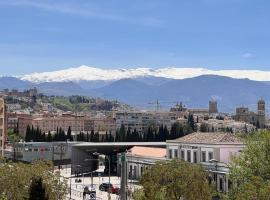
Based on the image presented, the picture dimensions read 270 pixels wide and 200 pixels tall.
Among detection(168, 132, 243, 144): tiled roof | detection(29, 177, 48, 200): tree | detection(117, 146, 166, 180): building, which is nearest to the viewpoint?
detection(29, 177, 48, 200): tree

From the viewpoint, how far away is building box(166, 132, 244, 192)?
81562 mm

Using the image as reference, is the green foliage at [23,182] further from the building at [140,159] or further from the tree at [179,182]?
the building at [140,159]

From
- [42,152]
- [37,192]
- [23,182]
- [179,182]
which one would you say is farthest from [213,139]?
[42,152]

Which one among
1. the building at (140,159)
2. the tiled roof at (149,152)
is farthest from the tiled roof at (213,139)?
the tiled roof at (149,152)

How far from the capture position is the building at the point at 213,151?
81.6m

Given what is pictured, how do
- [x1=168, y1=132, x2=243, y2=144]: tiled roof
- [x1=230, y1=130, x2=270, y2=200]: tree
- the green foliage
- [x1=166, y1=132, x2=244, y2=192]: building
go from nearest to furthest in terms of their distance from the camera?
[x1=230, y1=130, x2=270, y2=200]: tree < the green foliage < [x1=166, y1=132, x2=244, y2=192]: building < [x1=168, y1=132, x2=243, y2=144]: tiled roof

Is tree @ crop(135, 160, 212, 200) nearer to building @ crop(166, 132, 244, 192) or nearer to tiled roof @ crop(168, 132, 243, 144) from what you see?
building @ crop(166, 132, 244, 192)

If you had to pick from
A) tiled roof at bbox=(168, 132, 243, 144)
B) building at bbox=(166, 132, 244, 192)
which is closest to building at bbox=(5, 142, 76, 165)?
building at bbox=(166, 132, 244, 192)

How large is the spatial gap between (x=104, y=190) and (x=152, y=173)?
154 ft

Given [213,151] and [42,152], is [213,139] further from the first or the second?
[42,152]

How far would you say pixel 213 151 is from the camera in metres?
85.9

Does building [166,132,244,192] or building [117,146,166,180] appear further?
building [117,146,166,180]

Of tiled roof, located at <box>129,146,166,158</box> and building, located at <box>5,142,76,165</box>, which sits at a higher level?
tiled roof, located at <box>129,146,166,158</box>

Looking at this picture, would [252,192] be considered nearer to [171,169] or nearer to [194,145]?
[171,169]
